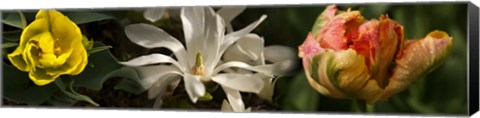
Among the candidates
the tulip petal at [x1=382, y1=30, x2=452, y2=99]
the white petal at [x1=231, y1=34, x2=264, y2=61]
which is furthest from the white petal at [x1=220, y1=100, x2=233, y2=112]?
the tulip petal at [x1=382, y1=30, x2=452, y2=99]

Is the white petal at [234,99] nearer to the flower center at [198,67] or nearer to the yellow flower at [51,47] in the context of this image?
the flower center at [198,67]

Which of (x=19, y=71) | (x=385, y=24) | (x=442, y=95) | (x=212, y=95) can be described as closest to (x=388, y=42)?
(x=385, y=24)

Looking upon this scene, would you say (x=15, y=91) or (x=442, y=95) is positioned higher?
(x=442, y=95)

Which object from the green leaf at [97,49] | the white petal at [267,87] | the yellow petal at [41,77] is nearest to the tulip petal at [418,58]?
the white petal at [267,87]

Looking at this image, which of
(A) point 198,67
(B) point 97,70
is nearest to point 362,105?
(A) point 198,67

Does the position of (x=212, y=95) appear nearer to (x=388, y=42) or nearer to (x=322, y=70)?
(x=322, y=70)

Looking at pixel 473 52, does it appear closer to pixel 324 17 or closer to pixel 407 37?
pixel 407 37
